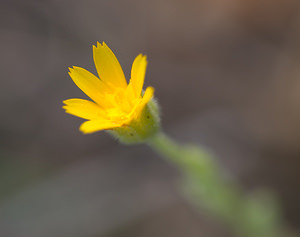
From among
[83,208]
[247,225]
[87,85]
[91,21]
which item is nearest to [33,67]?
[91,21]

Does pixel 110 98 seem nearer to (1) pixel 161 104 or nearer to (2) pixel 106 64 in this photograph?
(2) pixel 106 64

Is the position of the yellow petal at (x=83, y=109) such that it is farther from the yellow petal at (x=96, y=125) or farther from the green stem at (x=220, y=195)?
the green stem at (x=220, y=195)

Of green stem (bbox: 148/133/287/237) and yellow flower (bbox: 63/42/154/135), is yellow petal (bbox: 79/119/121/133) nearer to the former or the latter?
yellow flower (bbox: 63/42/154/135)

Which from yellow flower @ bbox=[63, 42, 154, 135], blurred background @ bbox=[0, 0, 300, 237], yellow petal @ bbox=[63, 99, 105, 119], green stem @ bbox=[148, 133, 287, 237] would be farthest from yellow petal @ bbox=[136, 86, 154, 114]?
blurred background @ bbox=[0, 0, 300, 237]

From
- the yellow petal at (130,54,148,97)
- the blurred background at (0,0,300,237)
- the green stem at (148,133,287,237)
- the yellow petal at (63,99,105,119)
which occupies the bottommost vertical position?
the green stem at (148,133,287,237)

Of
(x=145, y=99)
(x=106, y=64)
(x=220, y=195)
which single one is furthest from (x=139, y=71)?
(x=220, y=195)

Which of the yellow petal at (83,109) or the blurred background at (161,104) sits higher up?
the blurred background at (161,104)

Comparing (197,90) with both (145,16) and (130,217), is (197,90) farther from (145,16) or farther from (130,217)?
(130,217)

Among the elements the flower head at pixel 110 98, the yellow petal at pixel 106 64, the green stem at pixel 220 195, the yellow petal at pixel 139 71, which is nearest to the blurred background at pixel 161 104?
the green stem at pixel 220 195
